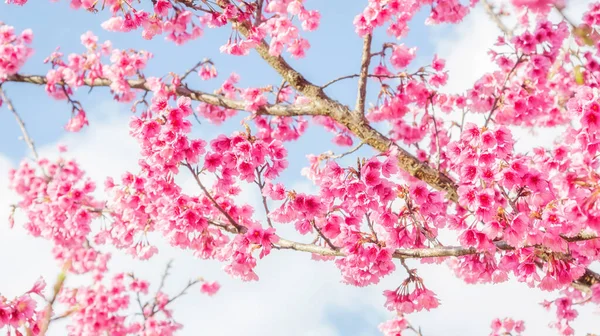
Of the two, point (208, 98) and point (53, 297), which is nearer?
point (53, 297)

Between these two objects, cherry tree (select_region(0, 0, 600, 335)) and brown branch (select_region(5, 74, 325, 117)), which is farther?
brown branch (select_region(5, 74, 325, 117))

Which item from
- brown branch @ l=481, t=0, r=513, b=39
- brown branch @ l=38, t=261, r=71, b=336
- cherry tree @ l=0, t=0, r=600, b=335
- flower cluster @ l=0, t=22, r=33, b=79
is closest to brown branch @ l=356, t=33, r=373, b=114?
cherry tree @ l=0, t=0, r=600, b=335

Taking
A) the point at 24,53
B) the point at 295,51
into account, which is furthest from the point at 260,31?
the point at 24,53

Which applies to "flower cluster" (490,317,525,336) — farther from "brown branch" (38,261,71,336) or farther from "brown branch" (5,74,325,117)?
"brown branch" (38,261,71,336)

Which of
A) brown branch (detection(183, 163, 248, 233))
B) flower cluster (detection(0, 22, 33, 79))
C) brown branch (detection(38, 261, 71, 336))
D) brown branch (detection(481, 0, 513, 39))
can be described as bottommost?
brown branch (detection(38, 261, 71, 336))

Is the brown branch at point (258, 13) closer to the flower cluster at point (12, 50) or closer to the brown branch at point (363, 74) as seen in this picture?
the brown branch at point (363, 74)

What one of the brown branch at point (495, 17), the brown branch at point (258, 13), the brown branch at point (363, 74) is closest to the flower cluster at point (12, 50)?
the brown branch at point (258, 13)

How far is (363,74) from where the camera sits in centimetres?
575

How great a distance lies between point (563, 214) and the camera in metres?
3.22

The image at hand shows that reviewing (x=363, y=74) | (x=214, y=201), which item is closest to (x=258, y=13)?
(x=363, y=74)

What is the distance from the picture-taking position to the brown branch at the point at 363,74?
18.4 feet

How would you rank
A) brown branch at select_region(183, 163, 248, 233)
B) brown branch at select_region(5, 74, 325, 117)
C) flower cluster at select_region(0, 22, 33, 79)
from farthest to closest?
1. flower cluster at select_region(0, 22, 33, 79)
2. brown branch at select_region(5, 74, 325, 117)
3. brown branch at select_region(183, 163, 248, 233)

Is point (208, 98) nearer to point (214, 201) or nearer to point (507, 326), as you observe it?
point (214, 201)

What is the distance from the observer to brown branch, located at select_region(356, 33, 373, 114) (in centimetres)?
562
